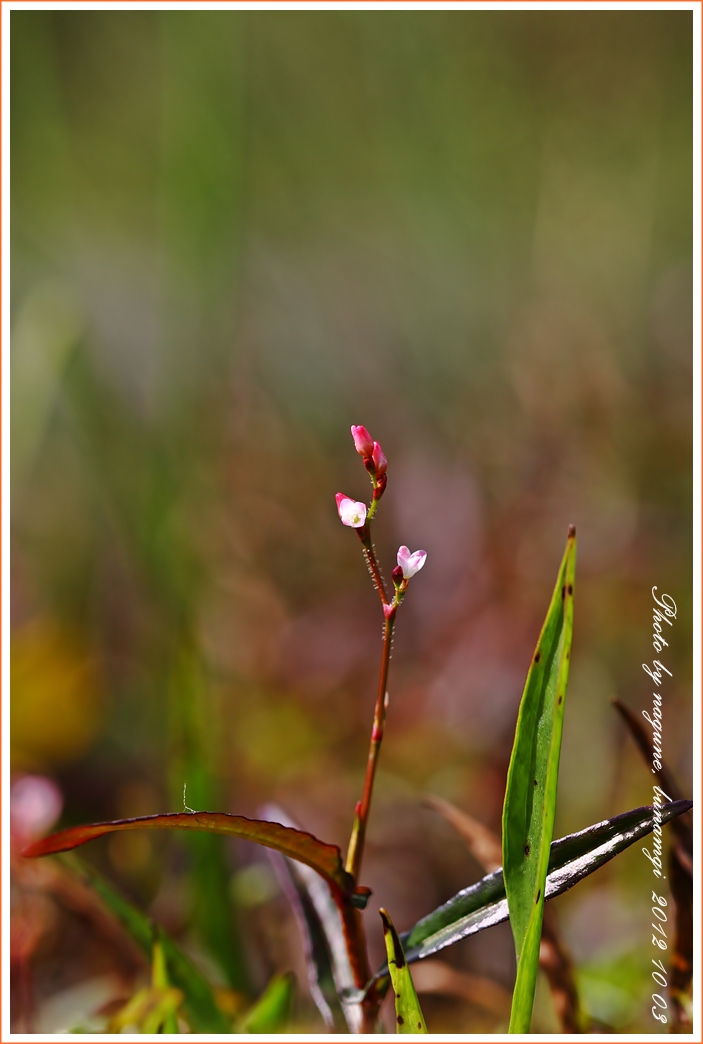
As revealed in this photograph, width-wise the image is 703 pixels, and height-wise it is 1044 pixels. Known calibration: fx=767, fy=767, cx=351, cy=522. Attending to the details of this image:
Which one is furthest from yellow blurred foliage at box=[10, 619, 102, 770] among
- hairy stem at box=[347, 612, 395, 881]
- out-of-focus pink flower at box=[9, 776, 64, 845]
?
hairy stem at box=[347, 612, 395, 881]

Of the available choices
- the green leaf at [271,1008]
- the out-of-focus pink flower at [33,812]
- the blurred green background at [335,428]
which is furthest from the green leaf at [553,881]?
the out-of-focus pink flower at [33,812]

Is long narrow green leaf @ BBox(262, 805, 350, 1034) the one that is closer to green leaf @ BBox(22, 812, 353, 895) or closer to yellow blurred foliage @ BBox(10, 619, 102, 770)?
green leaf @ BBox(22, 812, 353, 895)

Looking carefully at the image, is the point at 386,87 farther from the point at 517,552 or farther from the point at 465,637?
the point at 465,637

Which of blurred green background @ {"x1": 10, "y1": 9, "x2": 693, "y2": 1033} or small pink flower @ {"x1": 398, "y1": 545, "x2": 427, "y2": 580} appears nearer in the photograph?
small pink flower @ {"x1": 398, "y1": 545, "x2": 427, "y2": 580}

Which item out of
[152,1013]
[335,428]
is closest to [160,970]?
[152,1013]

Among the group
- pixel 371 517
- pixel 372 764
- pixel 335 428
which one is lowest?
pixel 372 764

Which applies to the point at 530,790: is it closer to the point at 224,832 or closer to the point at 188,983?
the point at 224,832

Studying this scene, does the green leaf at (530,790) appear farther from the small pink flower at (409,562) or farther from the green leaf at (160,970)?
the green leaf at (160,970)
